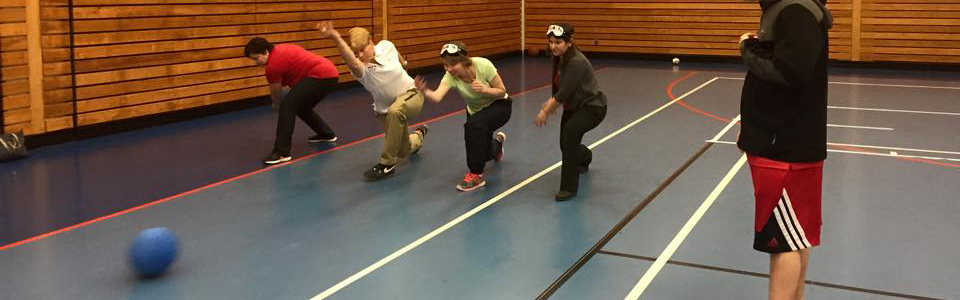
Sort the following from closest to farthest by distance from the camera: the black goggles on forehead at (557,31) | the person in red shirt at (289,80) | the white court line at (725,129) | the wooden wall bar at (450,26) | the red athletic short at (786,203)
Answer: the red athletic short at (786,203) < the black goggles on forehead at (557,31) < the person in red shirt at (289,80) < the white court line at (725,129) < the wooden wall bar at (450,26)

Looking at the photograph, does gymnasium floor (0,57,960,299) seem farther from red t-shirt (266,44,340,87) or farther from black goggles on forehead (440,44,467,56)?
black goggles on forehead (440,44,467,56)

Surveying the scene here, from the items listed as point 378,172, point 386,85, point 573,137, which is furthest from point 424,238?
point 386,85

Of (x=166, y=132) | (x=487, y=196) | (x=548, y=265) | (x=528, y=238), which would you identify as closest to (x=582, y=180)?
(x=487, y=196)

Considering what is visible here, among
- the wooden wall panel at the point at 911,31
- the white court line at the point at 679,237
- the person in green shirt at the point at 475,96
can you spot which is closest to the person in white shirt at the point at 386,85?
the person in green shirt at the point at 475,96

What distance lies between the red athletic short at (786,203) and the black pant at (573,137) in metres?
3.05

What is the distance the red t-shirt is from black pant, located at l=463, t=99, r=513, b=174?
191 centimetres

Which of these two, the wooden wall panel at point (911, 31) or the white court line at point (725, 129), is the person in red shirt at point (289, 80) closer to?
the white court line at point (725, 129)

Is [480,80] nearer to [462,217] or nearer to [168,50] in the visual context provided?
[462,217]

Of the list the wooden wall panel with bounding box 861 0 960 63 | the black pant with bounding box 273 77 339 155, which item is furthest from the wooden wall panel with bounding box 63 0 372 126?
the wooden wall panel with bounding box 861 0 960 63

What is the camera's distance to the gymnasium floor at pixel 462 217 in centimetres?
511

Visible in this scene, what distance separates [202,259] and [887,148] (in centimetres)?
630

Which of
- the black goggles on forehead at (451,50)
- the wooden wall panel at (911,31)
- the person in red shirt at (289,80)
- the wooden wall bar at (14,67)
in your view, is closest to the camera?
the black goggles on forehead at (451,50)

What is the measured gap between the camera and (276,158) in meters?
8.48

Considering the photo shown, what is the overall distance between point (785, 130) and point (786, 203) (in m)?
0.30
